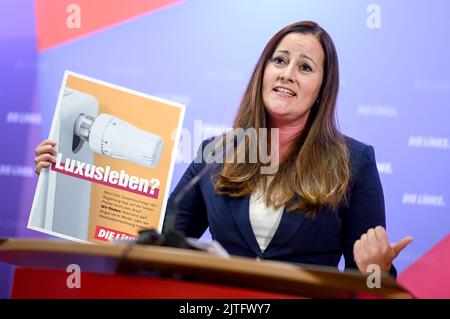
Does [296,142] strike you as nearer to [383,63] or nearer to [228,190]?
[228,190]

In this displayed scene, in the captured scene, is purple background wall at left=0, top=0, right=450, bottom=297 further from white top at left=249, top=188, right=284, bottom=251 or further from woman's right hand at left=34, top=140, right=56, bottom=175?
white top at left=249, top=188, right=284, bottom=251

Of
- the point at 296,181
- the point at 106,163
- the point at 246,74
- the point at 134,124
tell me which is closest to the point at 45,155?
the point at 106,163

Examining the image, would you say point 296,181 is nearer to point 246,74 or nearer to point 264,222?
point 264,222

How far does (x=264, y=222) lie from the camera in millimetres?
2100

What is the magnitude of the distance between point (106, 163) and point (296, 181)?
901 millimetres

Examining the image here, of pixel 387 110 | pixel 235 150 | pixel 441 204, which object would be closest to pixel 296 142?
pixel 235 150

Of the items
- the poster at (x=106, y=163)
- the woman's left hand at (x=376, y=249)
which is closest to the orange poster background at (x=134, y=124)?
the poster at (x=106, y=163)

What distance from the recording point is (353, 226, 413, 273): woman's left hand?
5.78 feet

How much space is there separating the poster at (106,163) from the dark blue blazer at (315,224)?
446 millimetres

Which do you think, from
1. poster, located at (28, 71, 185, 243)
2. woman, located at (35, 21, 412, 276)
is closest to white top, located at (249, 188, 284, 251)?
woman, located at (35, 21, 412, 276)

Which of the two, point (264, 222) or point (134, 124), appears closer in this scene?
point (264, 222)

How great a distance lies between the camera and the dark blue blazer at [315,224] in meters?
2.07

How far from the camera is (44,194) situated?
8.41 ft

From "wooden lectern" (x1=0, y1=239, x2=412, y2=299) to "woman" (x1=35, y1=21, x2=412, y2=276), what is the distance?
63cm
